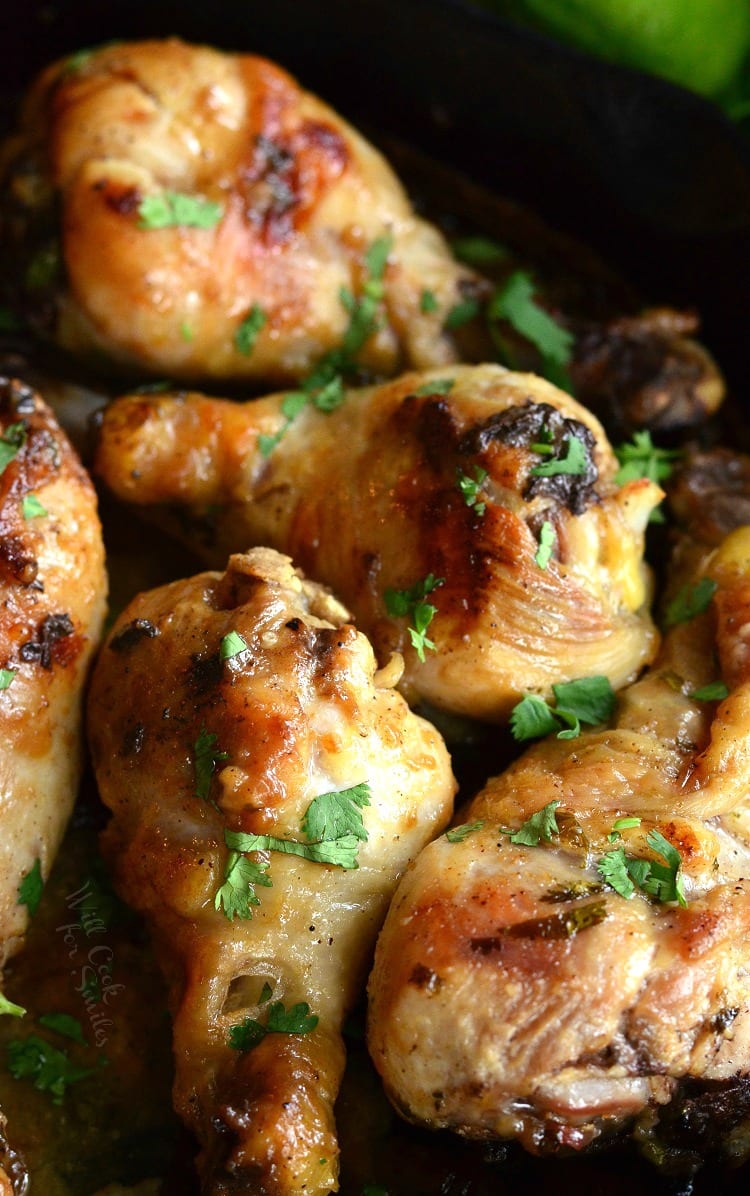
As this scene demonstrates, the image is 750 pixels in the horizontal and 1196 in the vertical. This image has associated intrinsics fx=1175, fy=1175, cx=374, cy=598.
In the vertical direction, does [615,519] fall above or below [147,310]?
above

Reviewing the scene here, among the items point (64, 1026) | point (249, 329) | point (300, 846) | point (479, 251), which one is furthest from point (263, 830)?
A: point (479, 251)

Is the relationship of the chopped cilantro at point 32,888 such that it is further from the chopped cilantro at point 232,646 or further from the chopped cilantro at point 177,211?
the chopped cilantro at point 177,211

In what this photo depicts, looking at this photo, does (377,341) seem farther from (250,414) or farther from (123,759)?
(123,759)

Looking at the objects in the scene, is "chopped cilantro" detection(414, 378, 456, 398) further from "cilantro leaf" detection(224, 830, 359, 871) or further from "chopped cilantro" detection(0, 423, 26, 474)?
"cilantro leaf" detection(224, 830, 359, 871)

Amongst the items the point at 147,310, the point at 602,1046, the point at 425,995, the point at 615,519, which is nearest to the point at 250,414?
the point at 147,310

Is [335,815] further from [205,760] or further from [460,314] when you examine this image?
[460,314]

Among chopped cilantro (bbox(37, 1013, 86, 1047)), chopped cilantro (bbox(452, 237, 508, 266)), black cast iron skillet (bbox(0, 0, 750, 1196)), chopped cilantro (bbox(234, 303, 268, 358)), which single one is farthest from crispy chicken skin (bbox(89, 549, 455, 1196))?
black cast iron skillet (bbox(0, 0, 750, 1196))
